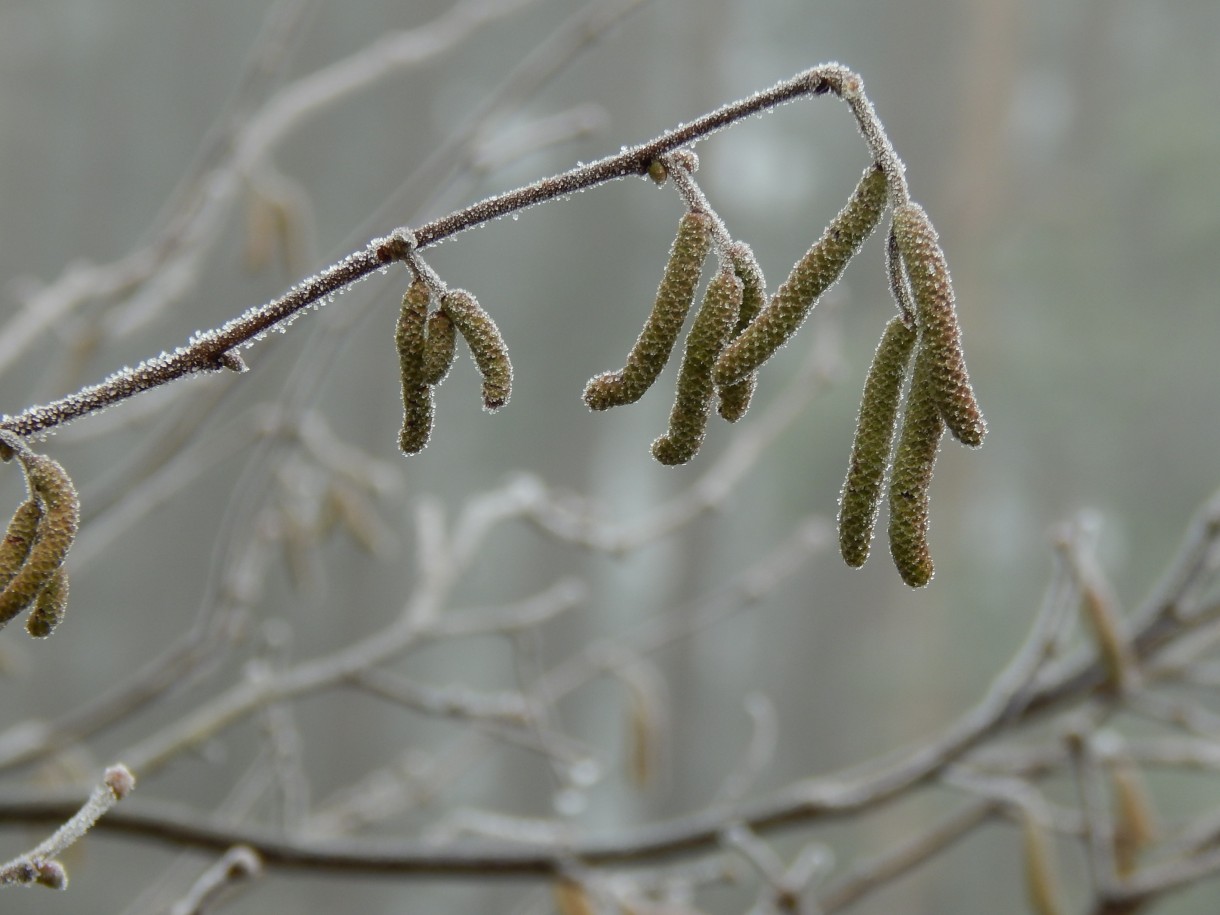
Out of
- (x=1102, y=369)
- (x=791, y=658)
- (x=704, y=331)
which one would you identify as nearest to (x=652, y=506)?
(x=791, y=658)

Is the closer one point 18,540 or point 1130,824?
point 18,540

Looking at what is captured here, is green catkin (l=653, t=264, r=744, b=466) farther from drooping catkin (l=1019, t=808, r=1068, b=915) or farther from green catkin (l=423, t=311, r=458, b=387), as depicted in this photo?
drooping catkin (l=1019, t=808, r=1068, b=915)

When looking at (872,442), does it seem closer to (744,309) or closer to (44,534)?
(744,309)

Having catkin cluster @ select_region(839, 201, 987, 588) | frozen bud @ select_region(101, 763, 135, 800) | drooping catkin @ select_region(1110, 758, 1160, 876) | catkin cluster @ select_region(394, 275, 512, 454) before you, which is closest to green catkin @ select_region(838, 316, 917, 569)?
catkin cluster @ select_region(839, 201, 987, 588)

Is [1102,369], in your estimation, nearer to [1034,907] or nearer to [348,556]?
[348,556]

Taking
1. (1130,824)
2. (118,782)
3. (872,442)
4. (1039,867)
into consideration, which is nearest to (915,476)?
(872,442)

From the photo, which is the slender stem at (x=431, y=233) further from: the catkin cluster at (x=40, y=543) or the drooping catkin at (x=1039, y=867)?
the drooping catkin at (x=1039, y=867)
